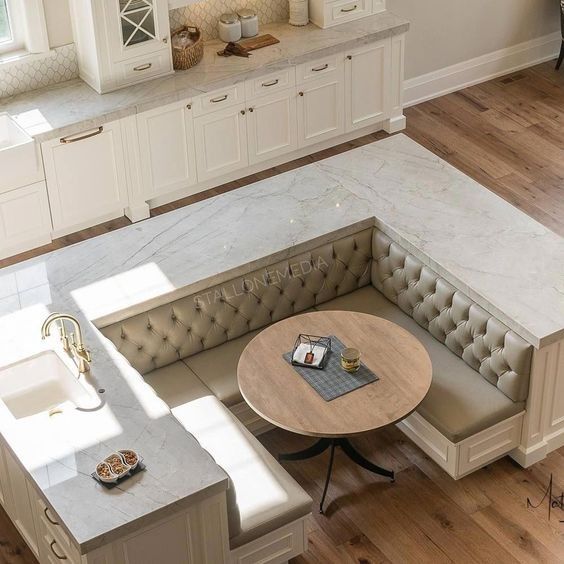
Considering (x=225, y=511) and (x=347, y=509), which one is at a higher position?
(x=225, y=511)

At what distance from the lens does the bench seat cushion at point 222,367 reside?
537 centimetres

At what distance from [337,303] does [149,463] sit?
5.88ft

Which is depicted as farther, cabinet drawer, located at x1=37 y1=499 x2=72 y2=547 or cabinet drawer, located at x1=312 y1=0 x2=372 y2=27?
cabinet drawer, located at x1=312 y1=0 x2=372 y2=27

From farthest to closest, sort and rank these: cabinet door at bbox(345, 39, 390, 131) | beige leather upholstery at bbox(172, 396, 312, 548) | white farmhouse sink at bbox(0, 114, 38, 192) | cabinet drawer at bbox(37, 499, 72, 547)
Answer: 1. cabinet door at bbox(345, 39, 390, 131)
2. white farmhouse sink at bbox(0, 114, 38, 192)
3. beige leather upholstery at bbox(172, 396, 312, 548)
4. cabinet drawer at bbox(37, 499, 72, 547)

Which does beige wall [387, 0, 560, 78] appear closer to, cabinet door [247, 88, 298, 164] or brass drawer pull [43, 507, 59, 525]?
cabinet door [247, 88, 298, 164]

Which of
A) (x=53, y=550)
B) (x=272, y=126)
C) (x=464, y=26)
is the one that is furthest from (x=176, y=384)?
(x=464, y=26)

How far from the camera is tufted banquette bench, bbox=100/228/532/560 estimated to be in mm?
4988

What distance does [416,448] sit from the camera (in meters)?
5.53

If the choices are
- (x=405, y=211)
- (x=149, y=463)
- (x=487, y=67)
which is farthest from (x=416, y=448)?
(x=487, y=67)

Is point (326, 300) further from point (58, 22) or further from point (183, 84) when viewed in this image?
point (58, 22)

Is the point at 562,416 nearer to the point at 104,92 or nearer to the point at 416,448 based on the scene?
the point at 416,448

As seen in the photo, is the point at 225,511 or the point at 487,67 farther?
the point at 487,67

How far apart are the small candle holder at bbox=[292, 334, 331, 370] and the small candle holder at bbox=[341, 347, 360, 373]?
0.11 meters

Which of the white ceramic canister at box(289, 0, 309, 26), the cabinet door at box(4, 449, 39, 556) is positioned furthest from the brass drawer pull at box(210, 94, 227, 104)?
the cabinet door at box(4, 449, 39, 556)
